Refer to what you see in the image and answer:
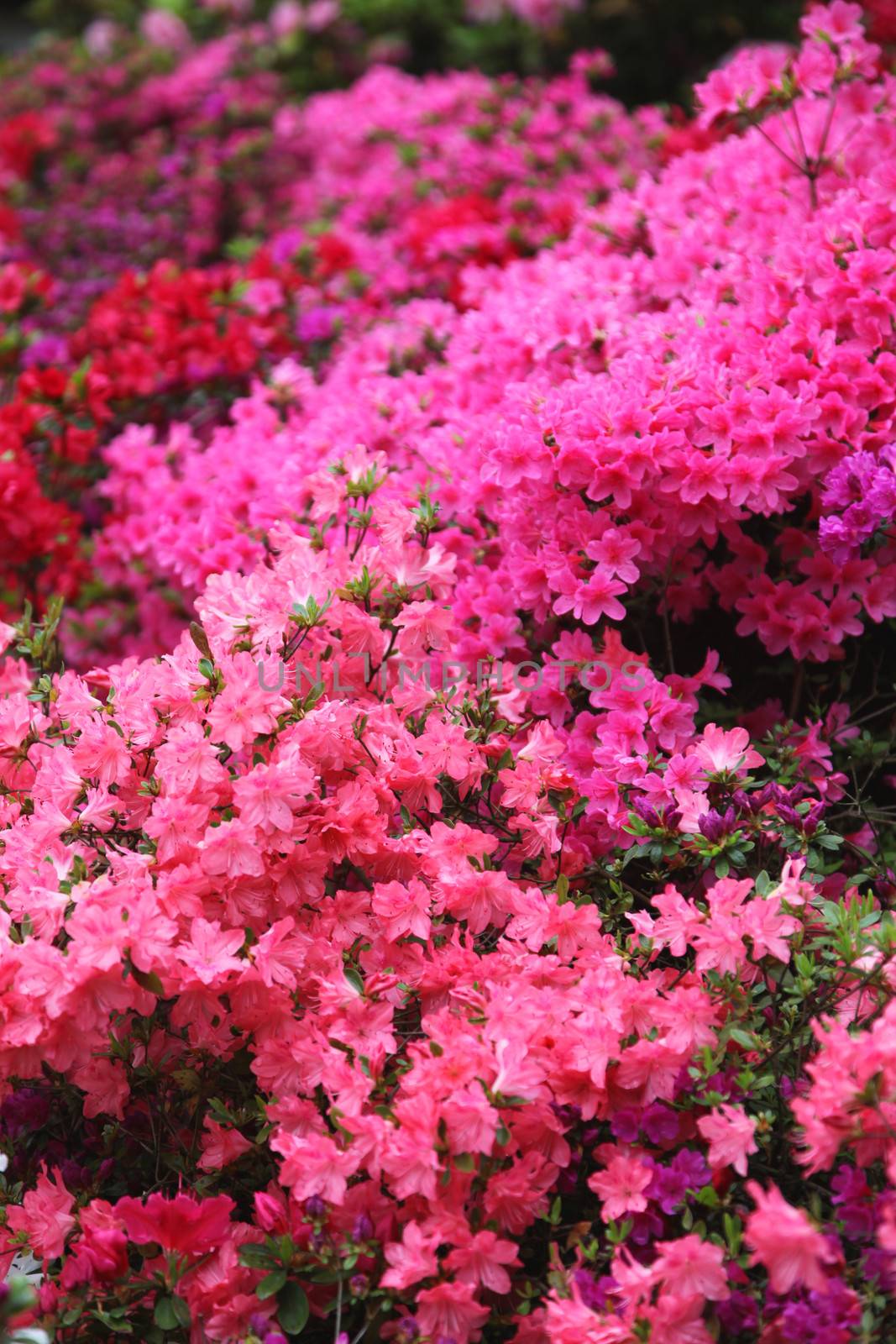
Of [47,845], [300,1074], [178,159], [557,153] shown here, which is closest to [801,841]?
[300,1074]

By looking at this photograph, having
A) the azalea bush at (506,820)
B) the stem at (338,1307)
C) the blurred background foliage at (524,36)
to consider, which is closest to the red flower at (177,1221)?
the azalea bush at (506,820)

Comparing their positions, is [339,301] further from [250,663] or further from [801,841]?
[801,841]

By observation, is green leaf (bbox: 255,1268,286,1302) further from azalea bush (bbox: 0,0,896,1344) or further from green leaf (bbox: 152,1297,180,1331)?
green leaf (bbox: 152,1297,180,1331)

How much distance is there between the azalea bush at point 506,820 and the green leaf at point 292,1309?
25 mm

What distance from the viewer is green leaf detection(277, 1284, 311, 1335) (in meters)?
1.31

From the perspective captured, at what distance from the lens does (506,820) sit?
175 centimetres

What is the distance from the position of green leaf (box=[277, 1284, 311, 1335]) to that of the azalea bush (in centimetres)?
3

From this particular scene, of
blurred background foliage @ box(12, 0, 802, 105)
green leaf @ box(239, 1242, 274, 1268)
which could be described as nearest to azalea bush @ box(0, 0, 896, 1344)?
green leaf @ box(239, 1242, 274, 1268)

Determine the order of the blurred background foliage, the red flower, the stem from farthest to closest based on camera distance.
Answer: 1. the blurred background foliage
2. the red flower
3. the stem

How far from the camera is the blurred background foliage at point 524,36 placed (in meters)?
5.05

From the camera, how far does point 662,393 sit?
73.0 inches

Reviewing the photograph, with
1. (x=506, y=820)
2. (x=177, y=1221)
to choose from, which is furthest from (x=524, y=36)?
(x=177, y=1221)

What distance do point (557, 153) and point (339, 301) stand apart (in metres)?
0.88

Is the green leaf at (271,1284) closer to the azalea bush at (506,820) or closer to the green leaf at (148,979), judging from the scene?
the azalea bush at (506,820)
